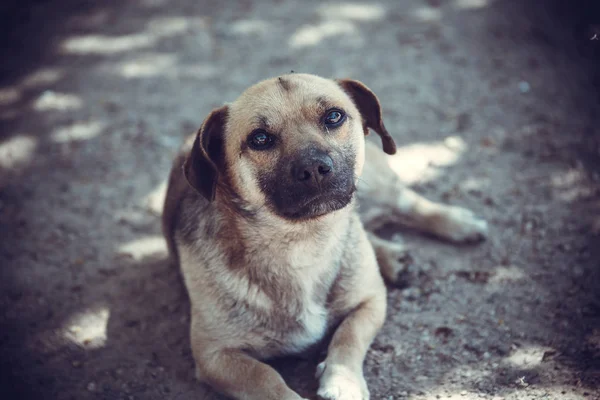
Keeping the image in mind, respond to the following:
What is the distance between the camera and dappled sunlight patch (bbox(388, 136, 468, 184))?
467cm

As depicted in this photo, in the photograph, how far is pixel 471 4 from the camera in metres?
6.56

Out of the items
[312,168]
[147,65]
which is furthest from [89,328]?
[147,65]

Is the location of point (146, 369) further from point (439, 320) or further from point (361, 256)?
point (439, 320)

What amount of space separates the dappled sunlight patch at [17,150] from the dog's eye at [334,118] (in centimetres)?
361

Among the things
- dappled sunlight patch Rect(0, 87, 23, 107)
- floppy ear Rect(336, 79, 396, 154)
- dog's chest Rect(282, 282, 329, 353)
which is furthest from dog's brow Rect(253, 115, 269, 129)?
dappled sunlight patch Rect(0, 87, 23, 107)

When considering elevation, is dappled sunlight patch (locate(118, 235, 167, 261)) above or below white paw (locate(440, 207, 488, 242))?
below

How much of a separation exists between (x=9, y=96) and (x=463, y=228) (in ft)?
17.1

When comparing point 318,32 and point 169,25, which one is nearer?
point 318,32

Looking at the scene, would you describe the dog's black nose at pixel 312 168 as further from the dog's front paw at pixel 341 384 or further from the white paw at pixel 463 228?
the white paw at pixel 463 228

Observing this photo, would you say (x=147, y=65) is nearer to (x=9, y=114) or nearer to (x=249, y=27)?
(x=249, y=27)

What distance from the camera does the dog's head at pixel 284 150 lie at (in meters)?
2.62

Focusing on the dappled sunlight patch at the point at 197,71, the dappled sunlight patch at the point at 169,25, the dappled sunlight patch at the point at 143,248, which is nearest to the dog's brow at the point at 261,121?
the dappled sunlight patch at the point at 143,248

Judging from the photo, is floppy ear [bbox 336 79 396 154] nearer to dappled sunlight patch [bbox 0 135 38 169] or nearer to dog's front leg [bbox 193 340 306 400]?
dog's front leg [bbox 193 340 306 400]

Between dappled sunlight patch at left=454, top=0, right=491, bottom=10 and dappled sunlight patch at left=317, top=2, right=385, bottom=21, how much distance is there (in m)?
0.97
